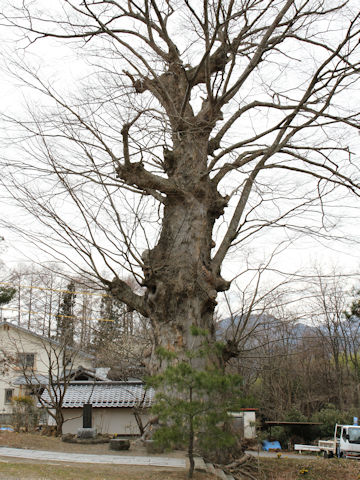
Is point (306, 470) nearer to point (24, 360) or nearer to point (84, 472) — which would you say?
point (84, 472)

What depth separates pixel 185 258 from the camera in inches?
252

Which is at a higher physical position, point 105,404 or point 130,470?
point 130,470

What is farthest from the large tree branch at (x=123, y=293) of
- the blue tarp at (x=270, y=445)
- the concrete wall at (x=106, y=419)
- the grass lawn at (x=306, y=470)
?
the blue tarp at (x=270, y=445)

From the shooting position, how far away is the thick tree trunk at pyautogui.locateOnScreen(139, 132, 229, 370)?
19.9 ft

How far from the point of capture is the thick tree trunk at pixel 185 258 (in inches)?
238

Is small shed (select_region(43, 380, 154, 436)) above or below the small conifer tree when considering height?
below

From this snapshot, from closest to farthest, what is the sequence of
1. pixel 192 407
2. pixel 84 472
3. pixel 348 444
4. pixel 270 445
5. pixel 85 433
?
pixel 192 407, pixel 84 472, pixel 85 433, pixel 348 444, pixel 270 445

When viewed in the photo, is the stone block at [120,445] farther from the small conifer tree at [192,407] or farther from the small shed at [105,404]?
the small shed at [105,404]

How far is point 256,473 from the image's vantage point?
584cm

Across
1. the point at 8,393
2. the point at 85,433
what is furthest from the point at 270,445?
the point at 8,393

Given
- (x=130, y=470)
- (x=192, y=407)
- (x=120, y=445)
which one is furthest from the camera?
(x=120, y=445)

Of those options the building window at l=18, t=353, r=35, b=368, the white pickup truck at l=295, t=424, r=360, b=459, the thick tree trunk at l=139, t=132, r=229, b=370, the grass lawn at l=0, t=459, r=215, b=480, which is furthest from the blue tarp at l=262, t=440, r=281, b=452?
the grass lawn at l=0, t=459, r=215, b=480

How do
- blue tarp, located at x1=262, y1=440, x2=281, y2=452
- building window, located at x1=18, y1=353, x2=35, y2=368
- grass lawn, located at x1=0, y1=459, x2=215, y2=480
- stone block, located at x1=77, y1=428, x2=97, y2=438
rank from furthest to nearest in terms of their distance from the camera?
blue tarp, located at x1=262, y1=440, x2=281, y2=452
building window, located at x1=18, y1=353, x2=35, y2=368
stone block, located at x1=77, y1=428, x2=97, y2=438
grass lawn, located at x1=0, y1=459, x2=215, y2=480

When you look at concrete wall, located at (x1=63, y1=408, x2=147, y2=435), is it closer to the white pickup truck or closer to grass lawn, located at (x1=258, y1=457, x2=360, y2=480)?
the white pickup truck
